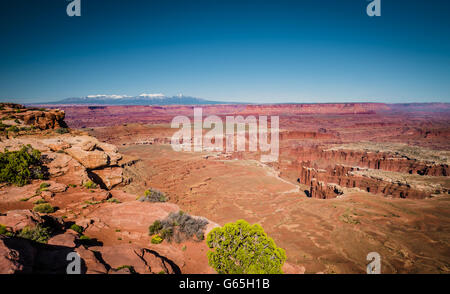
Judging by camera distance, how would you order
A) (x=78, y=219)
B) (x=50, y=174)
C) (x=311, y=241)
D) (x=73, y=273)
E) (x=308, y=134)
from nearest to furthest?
1. (x=73, y=273)
2. (x=78, y=219)
3. (x=50, y=174)
4. (x=311, y=241)
5. (x=308, y=134)

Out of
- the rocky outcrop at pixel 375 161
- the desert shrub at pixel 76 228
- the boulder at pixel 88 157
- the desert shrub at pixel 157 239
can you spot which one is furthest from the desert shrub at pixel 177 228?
the rocky outcrop at pixel 375 161

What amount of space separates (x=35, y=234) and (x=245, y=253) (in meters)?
7.50

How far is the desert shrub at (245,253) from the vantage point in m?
8.02

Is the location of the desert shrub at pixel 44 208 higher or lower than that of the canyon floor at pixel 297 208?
higher

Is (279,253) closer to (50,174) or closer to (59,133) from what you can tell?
(50,174)

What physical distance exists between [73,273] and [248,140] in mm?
66344

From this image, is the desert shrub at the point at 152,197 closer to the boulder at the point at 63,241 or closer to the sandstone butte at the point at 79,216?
the sandstone butte at the point at 79,216

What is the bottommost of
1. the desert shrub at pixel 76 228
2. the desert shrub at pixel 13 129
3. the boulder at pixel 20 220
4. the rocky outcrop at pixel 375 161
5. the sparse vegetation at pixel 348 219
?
the sparse vegetation at pixel 348 219

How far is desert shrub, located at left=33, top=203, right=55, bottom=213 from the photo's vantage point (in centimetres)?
1033

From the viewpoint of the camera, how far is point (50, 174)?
1375 centimetres

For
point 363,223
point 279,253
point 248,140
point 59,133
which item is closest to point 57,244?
point 279,253

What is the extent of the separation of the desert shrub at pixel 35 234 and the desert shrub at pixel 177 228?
4.44 m

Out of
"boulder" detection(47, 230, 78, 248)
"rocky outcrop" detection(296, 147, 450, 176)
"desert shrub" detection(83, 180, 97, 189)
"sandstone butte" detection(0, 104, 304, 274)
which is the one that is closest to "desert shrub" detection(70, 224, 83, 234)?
"sandstone butte" detection(0, 104, 304, 274)
